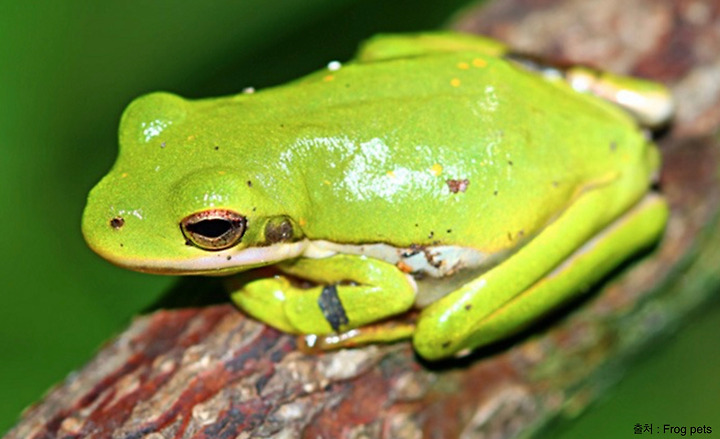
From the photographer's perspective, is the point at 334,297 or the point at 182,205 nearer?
the point at 182,205

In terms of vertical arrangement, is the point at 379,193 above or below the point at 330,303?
above

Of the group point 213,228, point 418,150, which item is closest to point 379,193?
point 418,150

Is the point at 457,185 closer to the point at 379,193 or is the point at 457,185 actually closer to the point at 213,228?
the point at 379,193

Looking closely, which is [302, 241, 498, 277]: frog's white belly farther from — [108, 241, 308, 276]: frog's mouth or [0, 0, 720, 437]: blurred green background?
[0, 0, 720, 437]: blurred green background

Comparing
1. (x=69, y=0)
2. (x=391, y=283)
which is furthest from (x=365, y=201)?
(x=69, y=0)

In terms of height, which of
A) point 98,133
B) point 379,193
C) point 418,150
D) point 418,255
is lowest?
point 418,255

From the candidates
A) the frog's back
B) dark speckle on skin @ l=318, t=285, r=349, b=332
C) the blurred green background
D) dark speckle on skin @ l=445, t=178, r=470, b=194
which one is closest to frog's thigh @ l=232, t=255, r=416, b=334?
dark speckle on skin @ l=318, t=285, r=349, b=332
